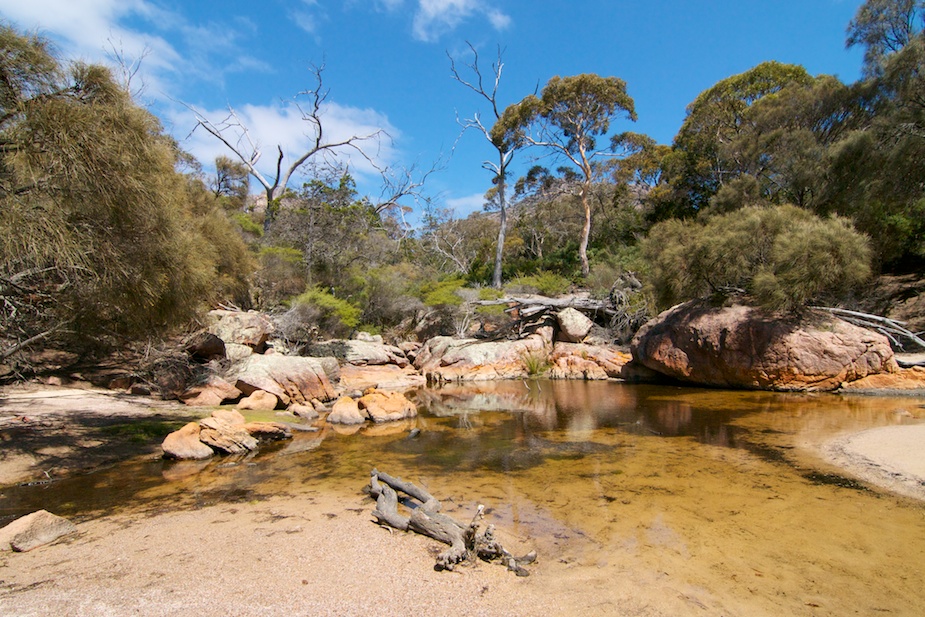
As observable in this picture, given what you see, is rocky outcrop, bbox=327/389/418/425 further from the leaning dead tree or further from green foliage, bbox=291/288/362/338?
the leaning dead tree

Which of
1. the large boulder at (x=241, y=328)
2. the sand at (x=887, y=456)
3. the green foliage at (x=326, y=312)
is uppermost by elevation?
the green foliage at (x=326, y=312)

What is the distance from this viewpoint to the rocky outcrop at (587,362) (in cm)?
1716

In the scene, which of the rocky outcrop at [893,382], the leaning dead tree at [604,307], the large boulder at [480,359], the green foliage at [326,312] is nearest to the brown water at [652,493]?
the rocky outcrop at [893,382]

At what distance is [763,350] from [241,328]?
14.9 metres

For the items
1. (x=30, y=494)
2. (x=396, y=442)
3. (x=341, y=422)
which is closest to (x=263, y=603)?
(x=30, y=494)

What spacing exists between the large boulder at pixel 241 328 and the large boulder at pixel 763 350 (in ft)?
40.5

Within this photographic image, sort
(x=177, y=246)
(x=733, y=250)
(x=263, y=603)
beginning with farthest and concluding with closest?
(x=733, y=250) < (x=177, y=246) < (x=263, y=603)

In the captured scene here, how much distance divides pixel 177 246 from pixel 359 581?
255 inches

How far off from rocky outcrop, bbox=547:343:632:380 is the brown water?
6.44 m

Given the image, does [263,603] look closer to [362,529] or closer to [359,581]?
[359,581]

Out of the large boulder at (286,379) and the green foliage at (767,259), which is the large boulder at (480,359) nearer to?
the green foliage at (767,259)

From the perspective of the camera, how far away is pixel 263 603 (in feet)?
10.2

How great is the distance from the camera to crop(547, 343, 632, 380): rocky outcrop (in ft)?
56.3

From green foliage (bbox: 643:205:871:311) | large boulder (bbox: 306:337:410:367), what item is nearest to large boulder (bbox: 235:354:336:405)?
large boulder (bbox: 306:337:410:367)
